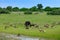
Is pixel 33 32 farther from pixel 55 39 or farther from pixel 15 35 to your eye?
pixel 55 39

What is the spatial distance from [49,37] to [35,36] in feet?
4.10

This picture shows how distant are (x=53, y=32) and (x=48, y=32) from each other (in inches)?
17.1

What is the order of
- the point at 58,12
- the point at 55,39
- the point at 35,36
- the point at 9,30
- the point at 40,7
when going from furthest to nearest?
the point at 40,7 → the point at 58,12 → the point at 9,30 → the point at 35,36 → the point at 55,39

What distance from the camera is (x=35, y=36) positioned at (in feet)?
68.4

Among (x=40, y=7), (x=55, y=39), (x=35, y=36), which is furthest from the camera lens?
(x=40, y=7)

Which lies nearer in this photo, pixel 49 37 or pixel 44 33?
pixel 49 37

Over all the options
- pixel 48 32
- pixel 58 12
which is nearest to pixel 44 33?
pixel 48 32

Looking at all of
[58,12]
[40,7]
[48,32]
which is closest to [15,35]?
[48,32]

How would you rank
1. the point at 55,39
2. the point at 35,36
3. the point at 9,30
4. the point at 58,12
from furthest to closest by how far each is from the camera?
the point at 58,12
the point at 9,30
the point at 35,36
the point at 55,39

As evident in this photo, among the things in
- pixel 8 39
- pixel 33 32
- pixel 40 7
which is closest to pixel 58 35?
pixel 33 32

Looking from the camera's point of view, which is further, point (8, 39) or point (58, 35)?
point (58, 35)

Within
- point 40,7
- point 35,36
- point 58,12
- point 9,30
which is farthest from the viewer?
point 40,7

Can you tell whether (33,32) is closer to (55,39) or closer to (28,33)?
(28,33)

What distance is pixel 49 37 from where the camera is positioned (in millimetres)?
20297
